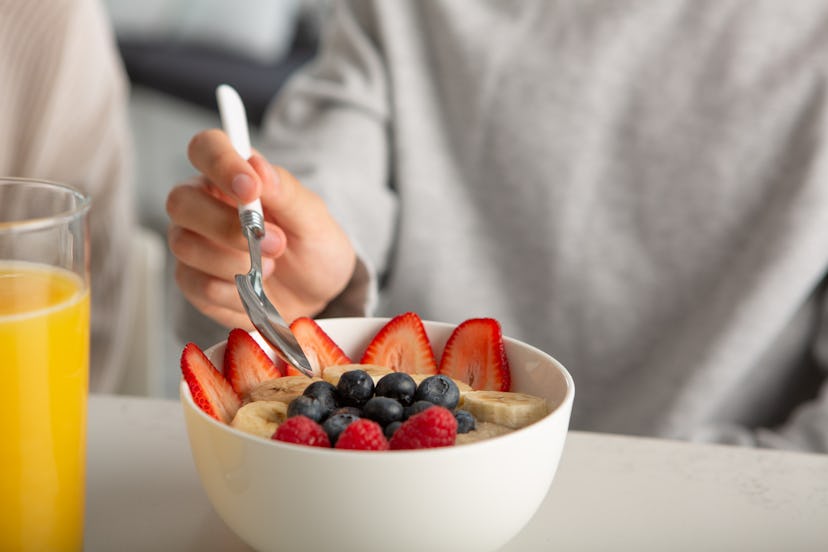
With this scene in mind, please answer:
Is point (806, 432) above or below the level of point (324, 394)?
below

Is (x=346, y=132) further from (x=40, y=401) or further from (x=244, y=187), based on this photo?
(x=40, y=401)

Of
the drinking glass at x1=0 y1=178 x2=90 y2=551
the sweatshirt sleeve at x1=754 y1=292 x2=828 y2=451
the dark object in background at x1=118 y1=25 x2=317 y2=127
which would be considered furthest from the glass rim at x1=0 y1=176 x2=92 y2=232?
the dark object in background at x1=118 y1=25 x2=317 y2=127

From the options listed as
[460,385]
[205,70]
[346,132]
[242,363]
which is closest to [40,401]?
[242,363]

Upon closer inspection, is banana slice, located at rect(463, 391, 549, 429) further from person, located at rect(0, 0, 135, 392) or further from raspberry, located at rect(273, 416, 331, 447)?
person, located at rect(0, 0, 135, 392)

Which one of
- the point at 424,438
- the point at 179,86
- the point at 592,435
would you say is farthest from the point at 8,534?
the point at 179,86

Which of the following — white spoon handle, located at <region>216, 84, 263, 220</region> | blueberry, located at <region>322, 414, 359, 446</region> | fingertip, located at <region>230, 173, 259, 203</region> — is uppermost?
white spoon handle, located at <region>216, 84, 263, 220</region>

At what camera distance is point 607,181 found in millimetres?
1057

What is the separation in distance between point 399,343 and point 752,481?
253 mm

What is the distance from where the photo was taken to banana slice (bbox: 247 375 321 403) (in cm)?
50

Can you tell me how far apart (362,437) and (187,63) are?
3.07 m

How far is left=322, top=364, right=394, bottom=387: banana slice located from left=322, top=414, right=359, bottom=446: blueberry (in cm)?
7

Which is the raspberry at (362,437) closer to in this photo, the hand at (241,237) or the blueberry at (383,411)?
the blueberry at (383,411)

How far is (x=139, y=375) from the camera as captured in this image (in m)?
1.23

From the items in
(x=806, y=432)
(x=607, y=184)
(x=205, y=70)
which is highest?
(x=607, y=184)
